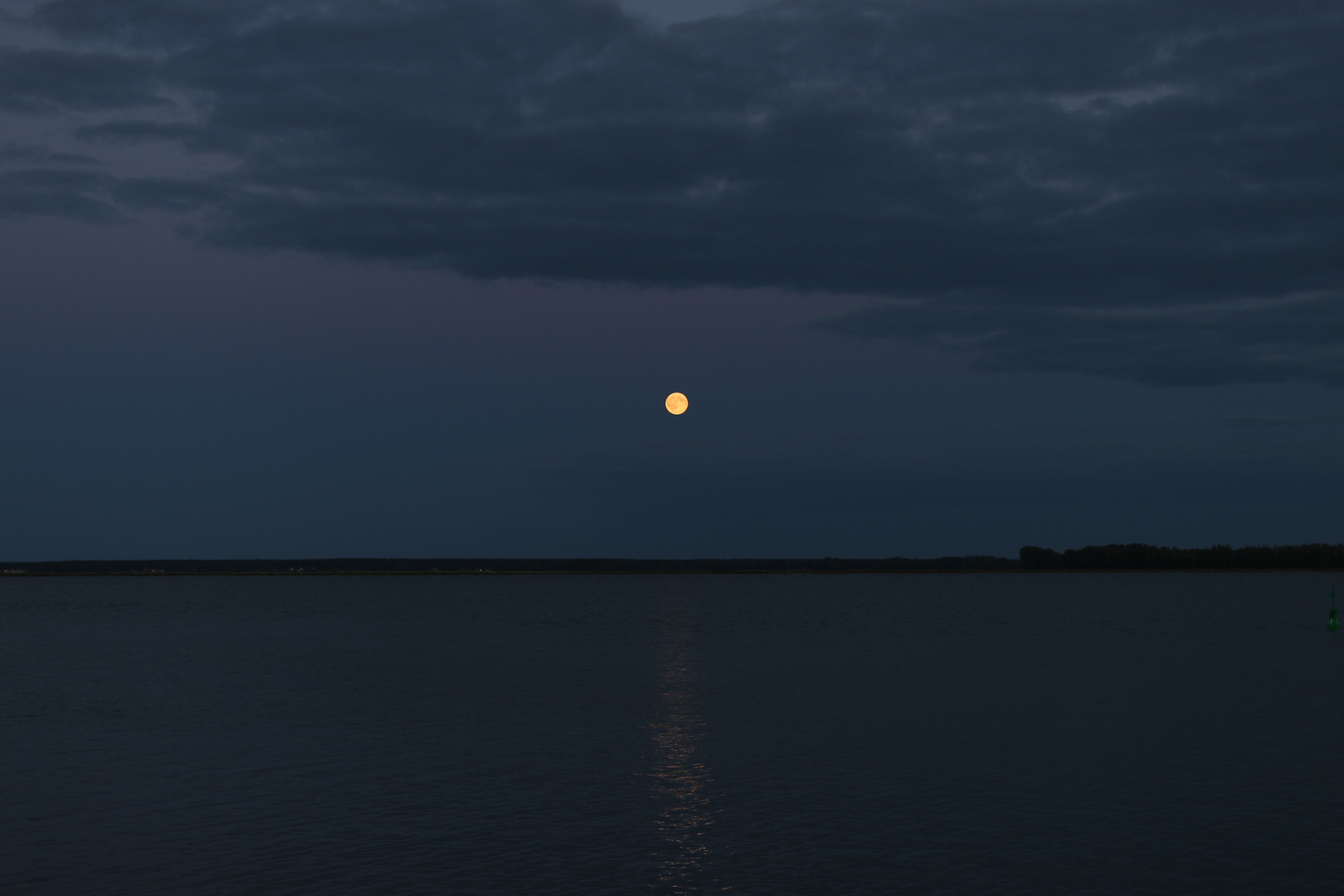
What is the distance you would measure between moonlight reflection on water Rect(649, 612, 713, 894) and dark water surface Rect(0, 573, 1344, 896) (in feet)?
0.45

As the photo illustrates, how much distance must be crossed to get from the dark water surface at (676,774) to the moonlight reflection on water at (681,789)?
0.14 meters

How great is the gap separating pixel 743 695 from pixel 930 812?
2621 cm

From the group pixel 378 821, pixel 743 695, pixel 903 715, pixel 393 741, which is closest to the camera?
pixel 378 821

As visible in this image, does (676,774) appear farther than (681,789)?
Yes

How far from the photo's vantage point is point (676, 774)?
35.6 meters

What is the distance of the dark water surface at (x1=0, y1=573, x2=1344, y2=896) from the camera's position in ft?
81.1

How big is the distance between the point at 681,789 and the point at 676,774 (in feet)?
7.53

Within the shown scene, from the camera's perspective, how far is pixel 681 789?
1310 inches

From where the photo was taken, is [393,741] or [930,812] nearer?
[930,812]

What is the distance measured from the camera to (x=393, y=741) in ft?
137

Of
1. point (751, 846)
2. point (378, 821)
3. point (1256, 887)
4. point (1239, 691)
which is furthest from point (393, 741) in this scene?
point (1239, 691)

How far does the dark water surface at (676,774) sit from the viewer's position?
24734 mm

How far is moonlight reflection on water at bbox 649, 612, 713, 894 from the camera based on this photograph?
24.7 m

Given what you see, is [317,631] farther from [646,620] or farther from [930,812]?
[930,812]
